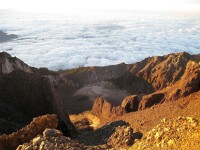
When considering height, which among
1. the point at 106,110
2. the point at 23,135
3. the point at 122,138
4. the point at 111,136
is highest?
the point at 23,135

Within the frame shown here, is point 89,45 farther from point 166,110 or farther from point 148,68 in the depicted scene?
point 166,110

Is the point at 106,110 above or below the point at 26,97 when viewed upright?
below

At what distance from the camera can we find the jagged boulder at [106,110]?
3709 centimetres

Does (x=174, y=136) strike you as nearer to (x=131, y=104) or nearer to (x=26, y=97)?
(x=26, y=97)

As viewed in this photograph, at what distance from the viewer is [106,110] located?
41375 millimetres

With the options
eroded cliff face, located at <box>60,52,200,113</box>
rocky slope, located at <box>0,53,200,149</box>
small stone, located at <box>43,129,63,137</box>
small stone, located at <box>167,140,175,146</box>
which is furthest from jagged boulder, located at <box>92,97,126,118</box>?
small stone, located at <box>167,140,175,146</box>

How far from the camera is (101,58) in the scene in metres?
144

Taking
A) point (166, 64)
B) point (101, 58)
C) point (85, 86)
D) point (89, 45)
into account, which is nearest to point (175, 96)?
point (166, 64)

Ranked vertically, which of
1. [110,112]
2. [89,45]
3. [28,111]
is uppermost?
[28,111]

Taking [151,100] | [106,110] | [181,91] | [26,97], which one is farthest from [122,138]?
[106,110]

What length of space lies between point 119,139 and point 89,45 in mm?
164596

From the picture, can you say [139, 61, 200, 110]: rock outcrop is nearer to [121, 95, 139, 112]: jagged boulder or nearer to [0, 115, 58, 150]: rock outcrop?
[121, 95, 139, 112]: jagged boulder

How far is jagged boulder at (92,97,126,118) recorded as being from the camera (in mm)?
37094

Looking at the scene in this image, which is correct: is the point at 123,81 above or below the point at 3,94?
below
